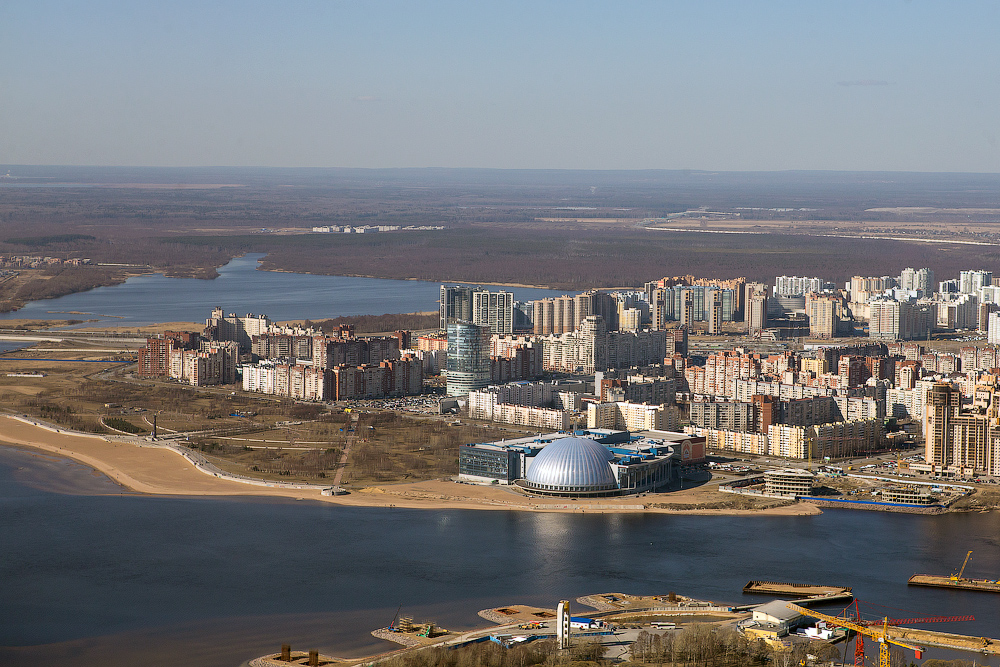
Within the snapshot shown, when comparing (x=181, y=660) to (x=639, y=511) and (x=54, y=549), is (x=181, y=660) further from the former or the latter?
(x=639, y=511)

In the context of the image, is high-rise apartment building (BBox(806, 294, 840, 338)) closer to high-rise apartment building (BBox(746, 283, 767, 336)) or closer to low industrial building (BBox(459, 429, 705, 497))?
high-rise apartment building (BBox(746, 283, 767, 336))

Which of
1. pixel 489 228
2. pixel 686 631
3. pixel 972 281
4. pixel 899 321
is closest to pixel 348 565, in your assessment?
pixel 686 631

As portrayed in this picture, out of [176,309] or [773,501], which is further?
[176,309]

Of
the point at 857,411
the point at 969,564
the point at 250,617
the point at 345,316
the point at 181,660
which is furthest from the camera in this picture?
the point at 345,316

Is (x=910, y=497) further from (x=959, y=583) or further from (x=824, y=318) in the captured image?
(x=824, y=318)

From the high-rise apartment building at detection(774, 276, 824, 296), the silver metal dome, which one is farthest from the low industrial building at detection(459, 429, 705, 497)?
the high-rise apartment building at detection(774, 276, 824, 296)

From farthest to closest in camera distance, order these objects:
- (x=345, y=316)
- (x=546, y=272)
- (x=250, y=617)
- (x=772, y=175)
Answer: (x=772, y=175), (x=546, y=272), (x=345, y=316), (x=250, y=617)

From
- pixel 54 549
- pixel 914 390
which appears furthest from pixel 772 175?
pixel 54 549
